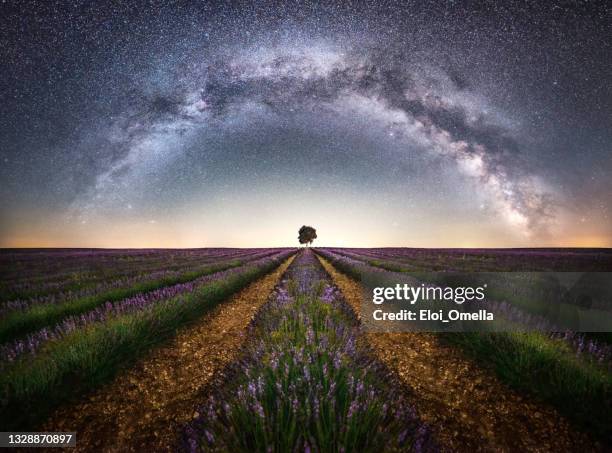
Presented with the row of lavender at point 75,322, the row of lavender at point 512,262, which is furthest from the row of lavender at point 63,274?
the row of lavender at point 512,262

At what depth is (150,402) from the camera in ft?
9.55

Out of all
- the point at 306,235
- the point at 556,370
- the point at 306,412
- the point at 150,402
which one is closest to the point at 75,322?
the point at 150,402

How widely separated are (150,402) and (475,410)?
3.55m

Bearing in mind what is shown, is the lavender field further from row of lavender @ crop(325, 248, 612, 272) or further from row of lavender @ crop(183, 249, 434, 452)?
row of lavender @ crop(325, 248, 612, 272)

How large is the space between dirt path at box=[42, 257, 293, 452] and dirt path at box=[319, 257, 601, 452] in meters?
2.50

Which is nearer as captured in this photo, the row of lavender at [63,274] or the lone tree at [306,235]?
the row of lavender at [63,274]

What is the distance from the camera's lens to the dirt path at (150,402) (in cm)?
240

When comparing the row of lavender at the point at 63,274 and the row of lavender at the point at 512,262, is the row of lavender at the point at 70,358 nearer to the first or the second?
the row of lavender at the point at 63,274

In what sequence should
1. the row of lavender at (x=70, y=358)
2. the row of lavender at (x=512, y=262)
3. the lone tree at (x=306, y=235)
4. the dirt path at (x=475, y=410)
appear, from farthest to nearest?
the lone tree at (x=306, y=235) < the row of lavender at (x=512, y=262) < the row of lavender at (x=70, y=358) < the dirt path at (x=475, y=410)

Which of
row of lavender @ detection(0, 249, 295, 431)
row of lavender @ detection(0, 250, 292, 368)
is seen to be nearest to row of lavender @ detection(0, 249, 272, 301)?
row of lavender @ detection(0, 250, 292, 368)

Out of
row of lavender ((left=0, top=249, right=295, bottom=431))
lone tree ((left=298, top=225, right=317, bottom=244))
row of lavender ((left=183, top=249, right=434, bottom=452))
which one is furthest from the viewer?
lone tree ((left=298, top=225, right=317, bottom=244))

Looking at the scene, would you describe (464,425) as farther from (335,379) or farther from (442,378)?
(335,379)

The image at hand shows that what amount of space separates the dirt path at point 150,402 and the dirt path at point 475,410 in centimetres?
250

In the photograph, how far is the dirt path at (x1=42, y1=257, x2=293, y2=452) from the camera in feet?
7.86
